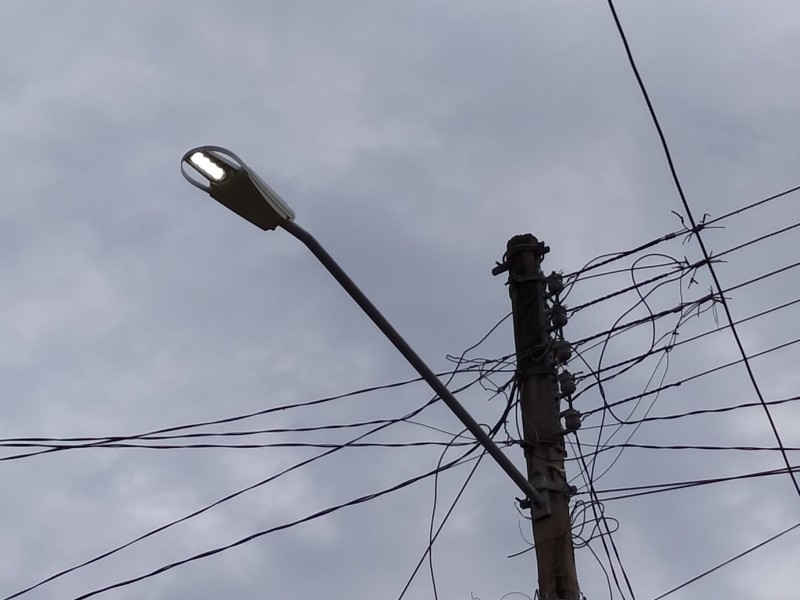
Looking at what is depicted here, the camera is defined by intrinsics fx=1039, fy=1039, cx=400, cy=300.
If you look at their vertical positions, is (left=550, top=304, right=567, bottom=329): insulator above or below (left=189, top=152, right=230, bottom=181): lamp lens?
above

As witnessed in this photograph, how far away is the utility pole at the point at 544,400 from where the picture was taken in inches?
232

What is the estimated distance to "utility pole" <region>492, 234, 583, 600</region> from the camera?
589 cm

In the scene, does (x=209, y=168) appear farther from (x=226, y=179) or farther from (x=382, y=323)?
(x=382, y=323)

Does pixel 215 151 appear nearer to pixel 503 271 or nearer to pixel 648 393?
pixel 503 271

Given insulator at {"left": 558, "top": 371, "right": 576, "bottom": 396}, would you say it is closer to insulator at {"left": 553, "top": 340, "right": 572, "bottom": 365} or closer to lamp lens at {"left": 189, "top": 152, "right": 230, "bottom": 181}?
insulator at {"left": 553, "top": 340, "right": 572, "bottom": 365}

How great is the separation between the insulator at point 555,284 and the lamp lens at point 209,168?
123 inches

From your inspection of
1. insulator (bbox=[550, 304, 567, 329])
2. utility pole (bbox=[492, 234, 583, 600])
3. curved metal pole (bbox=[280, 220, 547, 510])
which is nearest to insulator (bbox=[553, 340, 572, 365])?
utility pole (bbox=[492, 234, 583, 600])

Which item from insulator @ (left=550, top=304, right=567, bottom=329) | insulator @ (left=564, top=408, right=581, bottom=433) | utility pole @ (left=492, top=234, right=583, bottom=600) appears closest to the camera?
utility pole @ (left=492, top=234, right=583, bottom=600)

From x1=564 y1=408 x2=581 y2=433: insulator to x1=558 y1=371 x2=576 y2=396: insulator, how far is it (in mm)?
134

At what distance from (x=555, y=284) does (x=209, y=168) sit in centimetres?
318

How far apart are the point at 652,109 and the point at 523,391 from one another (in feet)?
6.17

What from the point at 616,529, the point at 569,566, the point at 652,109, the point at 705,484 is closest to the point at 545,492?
the point at 569,566

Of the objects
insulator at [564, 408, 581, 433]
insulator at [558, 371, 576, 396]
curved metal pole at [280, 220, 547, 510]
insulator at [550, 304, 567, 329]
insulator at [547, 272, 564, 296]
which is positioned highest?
insulator at [547, 272, 564, 296]

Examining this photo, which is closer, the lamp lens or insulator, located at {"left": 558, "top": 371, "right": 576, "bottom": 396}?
the lamp lens
